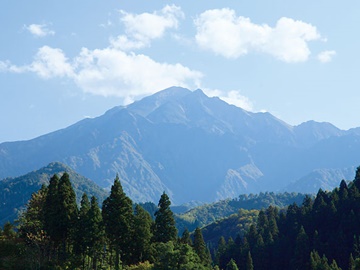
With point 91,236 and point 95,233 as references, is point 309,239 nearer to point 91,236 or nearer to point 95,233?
point 95,233

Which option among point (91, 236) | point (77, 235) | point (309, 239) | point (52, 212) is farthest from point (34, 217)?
point (309, 239)

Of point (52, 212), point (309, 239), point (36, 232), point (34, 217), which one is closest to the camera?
point (52, 212)

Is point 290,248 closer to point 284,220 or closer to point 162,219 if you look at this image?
point 284,220

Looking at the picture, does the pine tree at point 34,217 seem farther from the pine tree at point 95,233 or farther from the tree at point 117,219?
the tree at point 117,219

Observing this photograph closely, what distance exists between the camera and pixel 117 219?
226 feet

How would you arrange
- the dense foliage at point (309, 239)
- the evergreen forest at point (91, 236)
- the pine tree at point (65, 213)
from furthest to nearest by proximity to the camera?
the dense foliage at point (309, 239) < the pine tree at point (65, 213) < the evergreen forest at point (91, 236)

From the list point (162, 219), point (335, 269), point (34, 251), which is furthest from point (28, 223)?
point (335, 269)

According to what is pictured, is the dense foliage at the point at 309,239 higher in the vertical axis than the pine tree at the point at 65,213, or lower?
lower

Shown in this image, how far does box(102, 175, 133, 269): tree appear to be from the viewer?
6888cm

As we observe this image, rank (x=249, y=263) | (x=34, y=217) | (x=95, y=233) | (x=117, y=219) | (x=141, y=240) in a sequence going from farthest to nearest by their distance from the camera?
1. (x=249, y=263)
2. (x=34, y=217)
3. (x=141, y=240)
4. (x=117, y=219)
5. (x=95, y=233)

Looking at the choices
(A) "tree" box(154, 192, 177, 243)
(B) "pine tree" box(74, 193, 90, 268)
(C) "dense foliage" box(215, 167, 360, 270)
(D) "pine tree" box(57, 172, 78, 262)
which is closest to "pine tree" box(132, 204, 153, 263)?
(A) "tree" box(154, 192, 177, 243)

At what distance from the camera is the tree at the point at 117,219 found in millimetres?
68875

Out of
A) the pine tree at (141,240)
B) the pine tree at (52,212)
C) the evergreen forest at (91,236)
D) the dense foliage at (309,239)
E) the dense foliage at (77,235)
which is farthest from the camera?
the dense foliage at (309,239)

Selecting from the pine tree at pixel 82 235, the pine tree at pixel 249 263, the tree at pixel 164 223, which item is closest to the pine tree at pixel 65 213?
the pine tree at pixel 82 235
